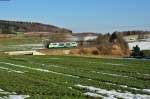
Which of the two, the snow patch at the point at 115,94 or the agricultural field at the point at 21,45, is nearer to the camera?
the snow patch at the point at 115,94

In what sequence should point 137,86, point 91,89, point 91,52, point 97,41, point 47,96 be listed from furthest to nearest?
point 97,41, point 91,52, point 137,86, point 91,89, point 47,96

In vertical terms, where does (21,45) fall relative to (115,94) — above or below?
above

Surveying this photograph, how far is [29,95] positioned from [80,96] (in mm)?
2410

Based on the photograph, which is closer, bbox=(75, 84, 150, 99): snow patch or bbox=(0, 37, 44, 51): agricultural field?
bbox=(75, 84, 150, 99): snow patch

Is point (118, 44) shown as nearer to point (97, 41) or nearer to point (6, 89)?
point (97, 41)

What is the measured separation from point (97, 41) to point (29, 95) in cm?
11453

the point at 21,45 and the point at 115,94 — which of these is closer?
the point at 115,94

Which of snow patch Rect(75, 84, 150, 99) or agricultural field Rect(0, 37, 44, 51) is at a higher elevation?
agricultural field Rect(0, 37, 44, 51)

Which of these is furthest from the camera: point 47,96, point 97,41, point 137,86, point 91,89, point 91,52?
point 97,41

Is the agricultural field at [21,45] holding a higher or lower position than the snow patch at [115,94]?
higher

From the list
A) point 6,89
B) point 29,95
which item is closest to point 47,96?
point 29,95

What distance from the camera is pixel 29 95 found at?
2019cm

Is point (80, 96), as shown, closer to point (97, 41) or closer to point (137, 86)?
point (137, 86)

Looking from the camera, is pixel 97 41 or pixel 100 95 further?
pixel 97 41
